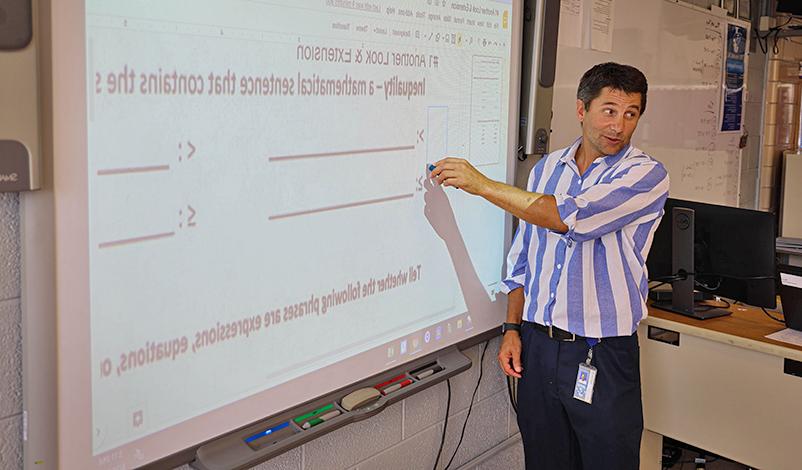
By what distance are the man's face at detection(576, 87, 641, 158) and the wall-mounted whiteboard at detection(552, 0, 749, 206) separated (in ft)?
Result: 1.94

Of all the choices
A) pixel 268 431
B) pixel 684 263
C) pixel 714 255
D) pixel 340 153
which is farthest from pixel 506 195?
pixel 714 255

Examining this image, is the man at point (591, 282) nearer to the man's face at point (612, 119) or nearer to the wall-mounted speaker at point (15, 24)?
the man's face at point (612, 119)

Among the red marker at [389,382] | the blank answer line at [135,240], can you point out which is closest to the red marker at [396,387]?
the red marker at [389,382]

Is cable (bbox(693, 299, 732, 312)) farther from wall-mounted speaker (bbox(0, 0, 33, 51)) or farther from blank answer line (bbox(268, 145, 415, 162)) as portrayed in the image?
wall-mounted speaker (bbox(0, 0, 33, 51))

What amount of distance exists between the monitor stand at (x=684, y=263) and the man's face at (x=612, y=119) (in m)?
0.59

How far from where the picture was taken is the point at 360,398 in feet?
6.36

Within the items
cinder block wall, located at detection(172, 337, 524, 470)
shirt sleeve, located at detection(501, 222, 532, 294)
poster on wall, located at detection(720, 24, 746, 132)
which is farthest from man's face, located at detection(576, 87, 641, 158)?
poster on wall, located at detection(720, 24, 746, 132)

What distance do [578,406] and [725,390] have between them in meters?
0.68

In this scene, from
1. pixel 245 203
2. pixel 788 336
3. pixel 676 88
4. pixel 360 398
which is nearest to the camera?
pixel 245 203

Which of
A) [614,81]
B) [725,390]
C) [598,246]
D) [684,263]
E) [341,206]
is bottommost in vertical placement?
[725,390]

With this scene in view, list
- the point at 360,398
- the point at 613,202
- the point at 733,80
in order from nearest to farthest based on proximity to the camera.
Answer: the point at 360,398 < the point at 613,202 < the point at 733,80

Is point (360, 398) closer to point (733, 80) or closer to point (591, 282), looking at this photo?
point (591, 282)

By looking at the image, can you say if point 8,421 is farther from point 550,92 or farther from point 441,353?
point 550,92

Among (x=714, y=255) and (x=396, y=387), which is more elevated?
(x=714, y=255)
